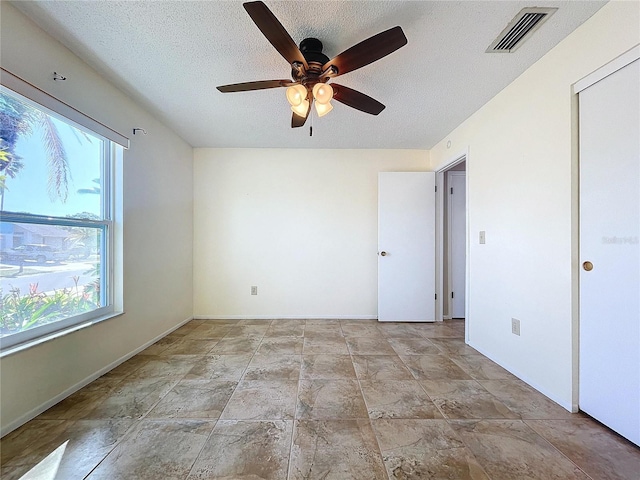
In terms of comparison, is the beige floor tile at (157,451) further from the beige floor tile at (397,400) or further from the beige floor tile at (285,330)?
the beige floor tile at (285,330)

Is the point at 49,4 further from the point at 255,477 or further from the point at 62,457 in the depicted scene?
the point at 255,477

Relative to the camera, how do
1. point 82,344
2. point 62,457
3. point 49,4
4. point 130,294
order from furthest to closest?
1. point 130,294
2. point 82,344
3. point 49,4
4. point 62,457

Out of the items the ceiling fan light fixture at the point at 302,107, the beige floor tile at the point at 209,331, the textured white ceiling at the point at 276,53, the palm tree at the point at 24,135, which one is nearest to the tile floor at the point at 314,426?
the beige floor tile at the point at 209,331

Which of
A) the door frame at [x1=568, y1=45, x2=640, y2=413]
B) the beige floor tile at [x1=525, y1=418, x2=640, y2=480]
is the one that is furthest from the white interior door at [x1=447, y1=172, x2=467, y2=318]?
the beige floor tile at [x1=525, y1=418, x2=640, y2=480]

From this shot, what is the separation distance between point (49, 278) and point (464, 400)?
111 inches

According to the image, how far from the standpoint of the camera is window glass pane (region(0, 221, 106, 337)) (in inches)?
58.0

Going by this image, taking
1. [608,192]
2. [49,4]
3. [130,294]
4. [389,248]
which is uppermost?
[49,4]

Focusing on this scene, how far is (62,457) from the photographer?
1.26m

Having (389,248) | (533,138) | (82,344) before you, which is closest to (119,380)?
(82,344)

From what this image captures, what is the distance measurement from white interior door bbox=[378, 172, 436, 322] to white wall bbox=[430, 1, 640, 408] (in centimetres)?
88

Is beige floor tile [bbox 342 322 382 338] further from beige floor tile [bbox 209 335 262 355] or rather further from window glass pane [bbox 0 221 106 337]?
window glass pane [bbox 0 221 106 337]

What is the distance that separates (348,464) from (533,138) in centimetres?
235

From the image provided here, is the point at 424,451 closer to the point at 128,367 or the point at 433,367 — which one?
the point at 433,367

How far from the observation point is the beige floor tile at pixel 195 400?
1577 millimetres
